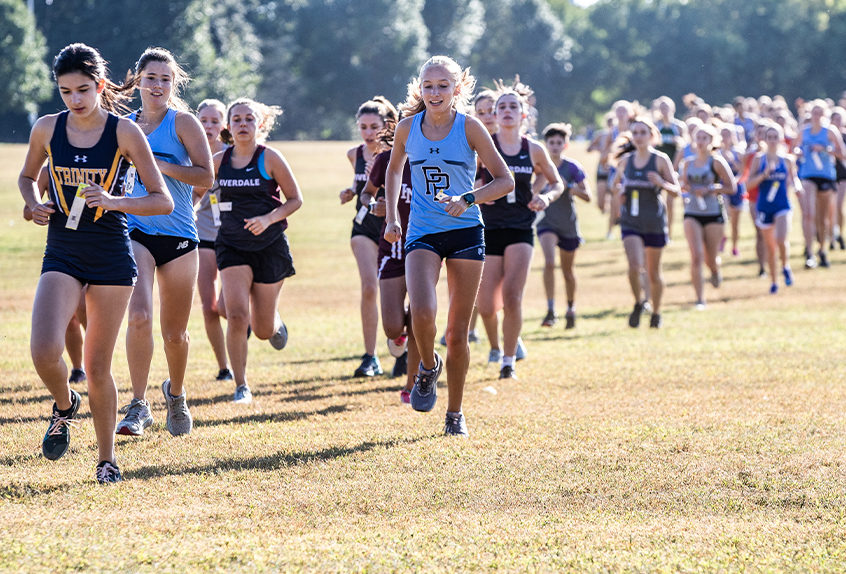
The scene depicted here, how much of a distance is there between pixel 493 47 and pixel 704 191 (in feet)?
279

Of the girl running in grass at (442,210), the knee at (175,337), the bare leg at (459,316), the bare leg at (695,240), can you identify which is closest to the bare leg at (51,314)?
the knee at (175,337)

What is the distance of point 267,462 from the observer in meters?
6.85

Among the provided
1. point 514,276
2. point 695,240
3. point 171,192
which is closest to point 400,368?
point 514,276

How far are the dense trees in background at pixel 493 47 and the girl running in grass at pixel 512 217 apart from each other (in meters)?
56.8

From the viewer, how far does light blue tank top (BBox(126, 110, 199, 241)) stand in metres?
7.10

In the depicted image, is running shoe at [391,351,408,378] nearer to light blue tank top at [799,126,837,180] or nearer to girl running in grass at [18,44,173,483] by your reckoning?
girl running in grass at [18,44,173,483]

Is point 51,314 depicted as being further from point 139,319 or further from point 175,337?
point 175,337

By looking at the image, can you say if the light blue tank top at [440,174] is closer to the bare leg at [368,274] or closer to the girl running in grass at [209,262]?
the girl running in grass at [209,262]

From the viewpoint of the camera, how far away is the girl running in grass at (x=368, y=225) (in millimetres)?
9969

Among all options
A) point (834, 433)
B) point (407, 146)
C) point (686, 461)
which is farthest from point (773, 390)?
point (407, 146)

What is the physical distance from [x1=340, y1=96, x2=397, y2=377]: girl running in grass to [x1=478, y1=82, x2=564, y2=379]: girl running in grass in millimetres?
903

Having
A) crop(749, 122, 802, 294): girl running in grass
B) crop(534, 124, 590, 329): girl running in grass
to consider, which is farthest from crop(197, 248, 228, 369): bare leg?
crop(749, 122, 802, 294): girl running in grass

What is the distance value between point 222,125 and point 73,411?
3.67 m

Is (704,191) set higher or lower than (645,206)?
higher
